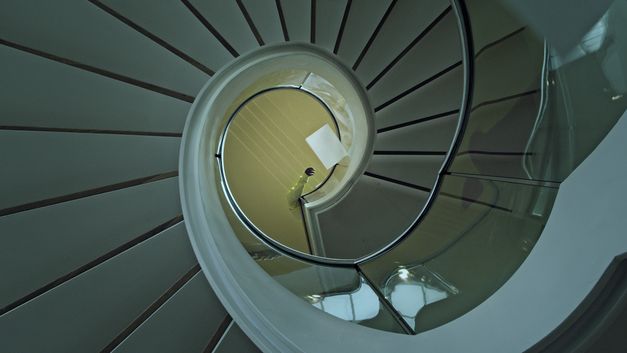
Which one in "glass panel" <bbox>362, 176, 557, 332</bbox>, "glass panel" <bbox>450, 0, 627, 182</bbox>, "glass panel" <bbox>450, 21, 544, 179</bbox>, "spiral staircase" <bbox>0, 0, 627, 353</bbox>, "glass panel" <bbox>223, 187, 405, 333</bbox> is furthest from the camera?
"glass panel" <bbox>223, 187, 405, 333</bbox>

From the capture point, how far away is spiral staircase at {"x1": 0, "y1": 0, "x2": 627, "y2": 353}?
181 cm

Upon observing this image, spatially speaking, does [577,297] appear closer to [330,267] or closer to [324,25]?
[330,267]

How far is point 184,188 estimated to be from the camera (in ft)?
7.58

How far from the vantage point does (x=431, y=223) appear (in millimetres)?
2650

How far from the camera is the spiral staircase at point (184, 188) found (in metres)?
1.81

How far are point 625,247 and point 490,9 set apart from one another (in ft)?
6.76

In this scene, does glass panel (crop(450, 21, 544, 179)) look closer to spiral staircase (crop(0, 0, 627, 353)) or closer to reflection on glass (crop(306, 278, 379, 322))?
spiral staircase (crop(0, 0, 627, 353))

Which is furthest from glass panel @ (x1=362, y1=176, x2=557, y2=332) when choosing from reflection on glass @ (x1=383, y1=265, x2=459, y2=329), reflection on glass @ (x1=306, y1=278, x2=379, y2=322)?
reflection on glass @ (x1=306, y1=278, x2=379, y2=322)

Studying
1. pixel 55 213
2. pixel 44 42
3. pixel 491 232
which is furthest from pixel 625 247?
pixel 44 42

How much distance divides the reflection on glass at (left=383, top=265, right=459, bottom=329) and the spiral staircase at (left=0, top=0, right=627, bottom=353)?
15mm

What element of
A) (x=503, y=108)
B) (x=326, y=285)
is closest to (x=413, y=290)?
(x=326, y=285)

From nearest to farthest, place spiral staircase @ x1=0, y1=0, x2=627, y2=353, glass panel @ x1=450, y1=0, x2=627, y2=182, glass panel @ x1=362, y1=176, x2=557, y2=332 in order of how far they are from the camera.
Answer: glass panel @ x1=450, y1=0, x2=627, y2=182, glass panel @ x1=362, y1=176, x2=557, y2=332, spiral staircase @ x1=0, y1=0, x2=627, y2=353

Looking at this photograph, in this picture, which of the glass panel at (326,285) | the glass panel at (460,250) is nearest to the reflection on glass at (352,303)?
the glass panel at (326,285)

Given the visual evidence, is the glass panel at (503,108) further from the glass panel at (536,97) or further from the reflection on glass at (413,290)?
the reflection on glass at (413,290)
